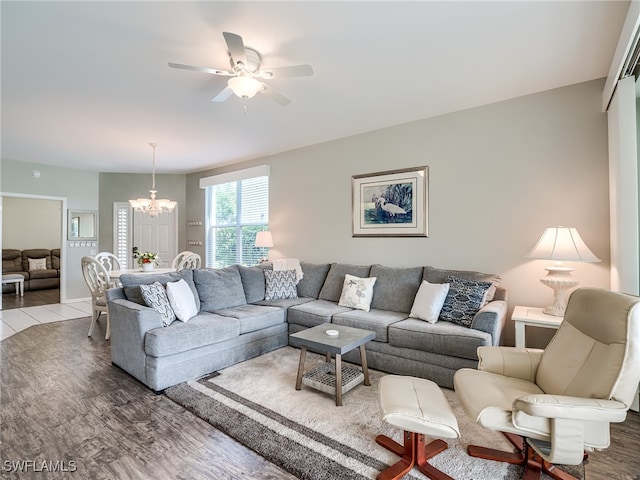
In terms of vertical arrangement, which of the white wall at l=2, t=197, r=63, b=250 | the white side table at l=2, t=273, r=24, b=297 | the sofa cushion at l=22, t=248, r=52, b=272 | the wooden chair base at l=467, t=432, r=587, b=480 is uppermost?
the white wall at l=2, t=197, r=63, b=250

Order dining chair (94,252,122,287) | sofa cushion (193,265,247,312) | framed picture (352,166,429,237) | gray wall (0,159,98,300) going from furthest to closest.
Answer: gray wall (0,159,98,300) < dining chair (94,252,122,287) < framed picture (352,166,429,237) < sofa cushion (193,265,247,312)

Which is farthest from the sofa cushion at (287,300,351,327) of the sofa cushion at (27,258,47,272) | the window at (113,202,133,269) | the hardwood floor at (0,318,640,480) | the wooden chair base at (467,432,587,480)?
the sofa cushion at (27,258,47,272)

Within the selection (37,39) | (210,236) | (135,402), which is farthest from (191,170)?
(135,402)

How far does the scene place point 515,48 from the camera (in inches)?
94.6

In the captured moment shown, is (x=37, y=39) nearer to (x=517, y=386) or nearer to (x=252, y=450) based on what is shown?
(x=252, y=450)

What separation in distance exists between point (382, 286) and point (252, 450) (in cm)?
227

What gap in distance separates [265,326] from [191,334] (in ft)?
2.97

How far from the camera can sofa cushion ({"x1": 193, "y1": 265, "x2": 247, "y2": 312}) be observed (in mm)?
3637

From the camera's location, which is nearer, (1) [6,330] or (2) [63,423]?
(2) [63,423]

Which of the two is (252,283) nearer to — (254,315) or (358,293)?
(254,315)

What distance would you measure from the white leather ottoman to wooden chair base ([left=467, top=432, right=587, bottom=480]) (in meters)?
0.21

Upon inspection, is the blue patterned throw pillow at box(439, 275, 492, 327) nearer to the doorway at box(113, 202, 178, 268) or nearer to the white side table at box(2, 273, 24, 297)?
the doorway at box(113, 202, 178, 268)

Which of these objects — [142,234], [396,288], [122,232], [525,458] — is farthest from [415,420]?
[122,232]

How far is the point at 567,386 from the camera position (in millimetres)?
1707
